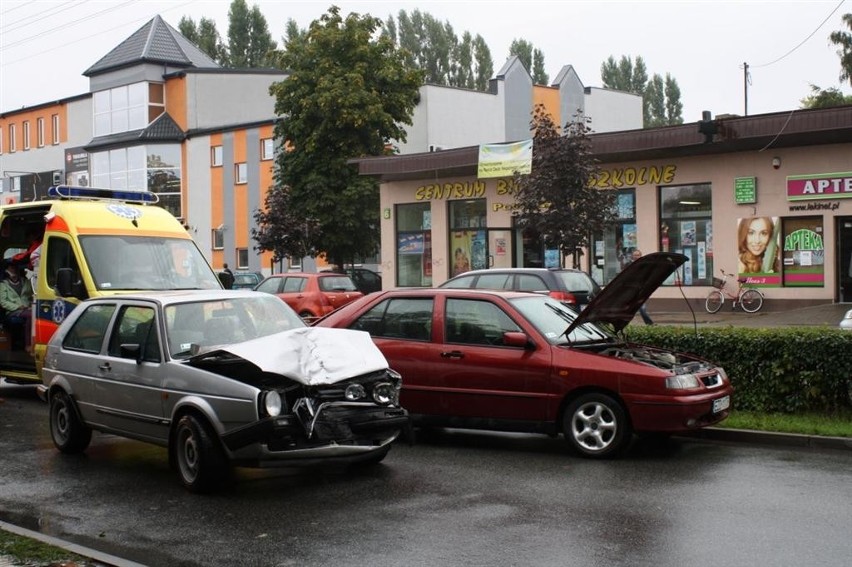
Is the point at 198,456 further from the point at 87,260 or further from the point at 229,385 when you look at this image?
the point at 87,260

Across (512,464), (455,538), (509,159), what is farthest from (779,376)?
(509,159)

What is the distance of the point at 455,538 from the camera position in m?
6.48

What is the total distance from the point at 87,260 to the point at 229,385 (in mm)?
5510

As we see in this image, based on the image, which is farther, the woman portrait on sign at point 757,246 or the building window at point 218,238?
the building window at point 218,238

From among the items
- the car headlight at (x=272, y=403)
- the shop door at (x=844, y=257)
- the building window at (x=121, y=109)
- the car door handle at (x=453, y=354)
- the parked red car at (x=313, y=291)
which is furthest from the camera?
the building window at (x=121, y=109)

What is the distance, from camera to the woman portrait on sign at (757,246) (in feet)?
86.6

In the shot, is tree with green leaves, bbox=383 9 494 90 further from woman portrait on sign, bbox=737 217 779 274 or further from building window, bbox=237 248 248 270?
woman portrait on sign, bbox=737 217 779 274

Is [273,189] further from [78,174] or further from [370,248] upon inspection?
[78,174]

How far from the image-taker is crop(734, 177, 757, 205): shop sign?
26.6m

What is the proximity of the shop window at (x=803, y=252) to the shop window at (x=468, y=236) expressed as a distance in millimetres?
10225

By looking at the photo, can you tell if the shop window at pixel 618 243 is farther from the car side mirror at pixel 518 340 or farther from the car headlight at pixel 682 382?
the car headlight at pixel 682 382

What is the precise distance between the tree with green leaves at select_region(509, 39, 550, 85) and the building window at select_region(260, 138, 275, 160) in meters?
38.0

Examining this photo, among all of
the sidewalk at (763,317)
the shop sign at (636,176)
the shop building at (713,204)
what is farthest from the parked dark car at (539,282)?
the shop sign at (636,176)

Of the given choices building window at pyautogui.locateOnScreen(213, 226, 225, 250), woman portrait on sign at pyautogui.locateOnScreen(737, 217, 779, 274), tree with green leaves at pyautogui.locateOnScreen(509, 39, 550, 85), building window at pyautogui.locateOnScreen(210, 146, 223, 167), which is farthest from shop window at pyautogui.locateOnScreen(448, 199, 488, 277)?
tree with green leaves at pyautogui.locateOnScreen(509, 39, 550, 85)
